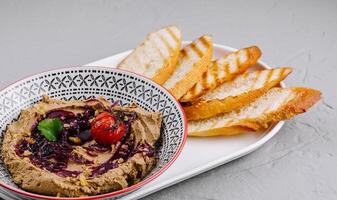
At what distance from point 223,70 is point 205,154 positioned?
0.98m

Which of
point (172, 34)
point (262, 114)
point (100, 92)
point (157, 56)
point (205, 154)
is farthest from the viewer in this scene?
point (172, 34)

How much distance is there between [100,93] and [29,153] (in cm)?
96

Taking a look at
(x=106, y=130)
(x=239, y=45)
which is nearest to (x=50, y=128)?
(x=106, y=130)

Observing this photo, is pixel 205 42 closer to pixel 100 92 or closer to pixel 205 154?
pixel 100 92

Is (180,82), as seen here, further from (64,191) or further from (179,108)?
(64,191)

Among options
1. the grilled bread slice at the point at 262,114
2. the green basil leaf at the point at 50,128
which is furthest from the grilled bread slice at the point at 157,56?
the green basil leaf at the point at 50,128

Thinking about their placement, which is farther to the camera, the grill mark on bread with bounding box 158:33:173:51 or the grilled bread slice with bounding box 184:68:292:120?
the grill mark on bread with bounding box 158:33:173:51

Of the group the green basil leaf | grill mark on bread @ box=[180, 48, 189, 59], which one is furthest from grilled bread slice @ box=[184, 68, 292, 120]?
the green basil leaf

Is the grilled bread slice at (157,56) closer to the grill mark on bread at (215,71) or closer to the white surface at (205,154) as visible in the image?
the grill mark on bread at (215,71)

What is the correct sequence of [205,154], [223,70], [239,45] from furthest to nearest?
[239,45] < [223,70] < [205,154]

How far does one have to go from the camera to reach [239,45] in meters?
6.29

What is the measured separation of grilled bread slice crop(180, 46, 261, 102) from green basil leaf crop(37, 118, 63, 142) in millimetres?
1121

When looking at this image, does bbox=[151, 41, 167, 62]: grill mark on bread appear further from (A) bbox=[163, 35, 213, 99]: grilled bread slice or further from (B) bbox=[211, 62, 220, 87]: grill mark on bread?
(B) bbox=[211, 62, 220, 87]: grill mark on bread

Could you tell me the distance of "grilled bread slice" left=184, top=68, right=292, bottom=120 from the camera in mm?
4793
